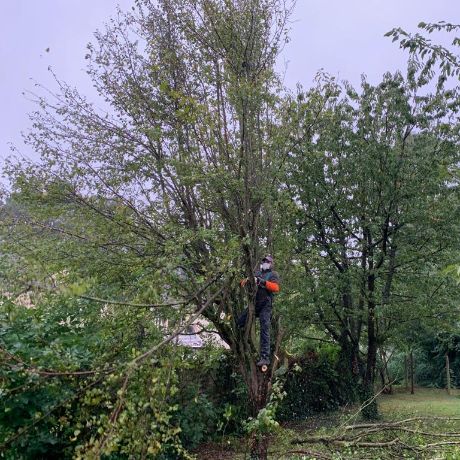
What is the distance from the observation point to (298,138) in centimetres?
859

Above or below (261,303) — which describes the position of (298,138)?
above

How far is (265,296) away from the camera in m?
6.55

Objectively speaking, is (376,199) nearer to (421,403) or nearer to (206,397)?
(206,397)

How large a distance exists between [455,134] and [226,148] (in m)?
5.75

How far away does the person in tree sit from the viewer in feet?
20.6

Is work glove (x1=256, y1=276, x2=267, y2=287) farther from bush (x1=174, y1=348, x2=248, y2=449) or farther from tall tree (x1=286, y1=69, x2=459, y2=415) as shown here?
tall tree (x1=286, y1=69, x2=459, y2=415)

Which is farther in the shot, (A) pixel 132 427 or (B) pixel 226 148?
(B) pixel 226 148

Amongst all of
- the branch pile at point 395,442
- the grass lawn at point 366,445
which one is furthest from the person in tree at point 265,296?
the branch pile at point 395,442

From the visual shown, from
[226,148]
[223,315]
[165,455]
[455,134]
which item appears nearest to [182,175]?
[226,148]

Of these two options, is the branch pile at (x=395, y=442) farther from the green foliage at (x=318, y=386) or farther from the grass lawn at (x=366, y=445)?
the green foliage at (x=318, y=386)

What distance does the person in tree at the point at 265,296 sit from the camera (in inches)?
247

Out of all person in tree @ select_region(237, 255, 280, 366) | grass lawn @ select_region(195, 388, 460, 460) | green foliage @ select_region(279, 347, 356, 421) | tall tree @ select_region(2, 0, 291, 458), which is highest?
tall tree @ select_region(2, 0, 291, 458)

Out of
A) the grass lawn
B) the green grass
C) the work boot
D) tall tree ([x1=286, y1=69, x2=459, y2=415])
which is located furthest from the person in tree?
the green grass

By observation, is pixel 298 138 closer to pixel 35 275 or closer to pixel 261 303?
pixel 261 303
